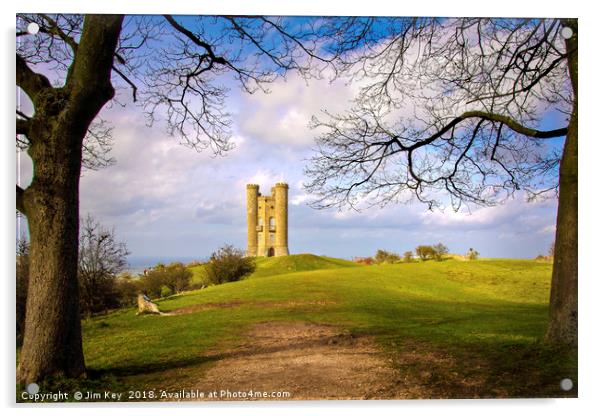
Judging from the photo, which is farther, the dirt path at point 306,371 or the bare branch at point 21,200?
the dirt path at point 306,371

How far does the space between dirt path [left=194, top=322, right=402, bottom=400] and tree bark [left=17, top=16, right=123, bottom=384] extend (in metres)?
2.00

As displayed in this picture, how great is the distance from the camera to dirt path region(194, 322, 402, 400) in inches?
234

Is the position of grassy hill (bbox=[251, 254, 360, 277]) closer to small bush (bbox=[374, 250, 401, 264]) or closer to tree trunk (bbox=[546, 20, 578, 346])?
small bush (bbox=[374, 250, 401, 264])

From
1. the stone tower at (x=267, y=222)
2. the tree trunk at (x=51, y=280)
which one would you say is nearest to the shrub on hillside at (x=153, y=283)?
the stone tower at (x=267, y=222)

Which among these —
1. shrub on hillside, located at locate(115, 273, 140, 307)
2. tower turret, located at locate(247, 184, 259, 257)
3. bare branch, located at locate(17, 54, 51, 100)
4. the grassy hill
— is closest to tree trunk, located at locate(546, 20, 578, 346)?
tower turret, located at locate(247, 184, 259, 257)

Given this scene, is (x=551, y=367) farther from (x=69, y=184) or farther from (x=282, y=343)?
(x=69, y=184)

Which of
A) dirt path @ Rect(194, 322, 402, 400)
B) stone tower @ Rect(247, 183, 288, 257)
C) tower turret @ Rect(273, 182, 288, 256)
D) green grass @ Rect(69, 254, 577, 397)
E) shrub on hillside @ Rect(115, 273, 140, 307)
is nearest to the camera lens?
dirt path @ Rect(194, 322, 402, 400)

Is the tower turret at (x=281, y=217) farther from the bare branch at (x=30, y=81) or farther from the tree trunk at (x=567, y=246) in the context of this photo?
the tree trunk at (x=567, y=246)

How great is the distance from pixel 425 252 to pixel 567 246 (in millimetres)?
4060

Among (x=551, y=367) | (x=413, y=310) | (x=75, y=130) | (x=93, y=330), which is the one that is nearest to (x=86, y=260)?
(x=93, y=330)

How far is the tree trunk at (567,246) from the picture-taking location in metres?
6.21

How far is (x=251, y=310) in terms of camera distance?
30.1ft

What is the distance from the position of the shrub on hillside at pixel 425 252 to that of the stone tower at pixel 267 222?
2.99 meters

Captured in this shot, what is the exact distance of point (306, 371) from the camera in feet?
20.3
